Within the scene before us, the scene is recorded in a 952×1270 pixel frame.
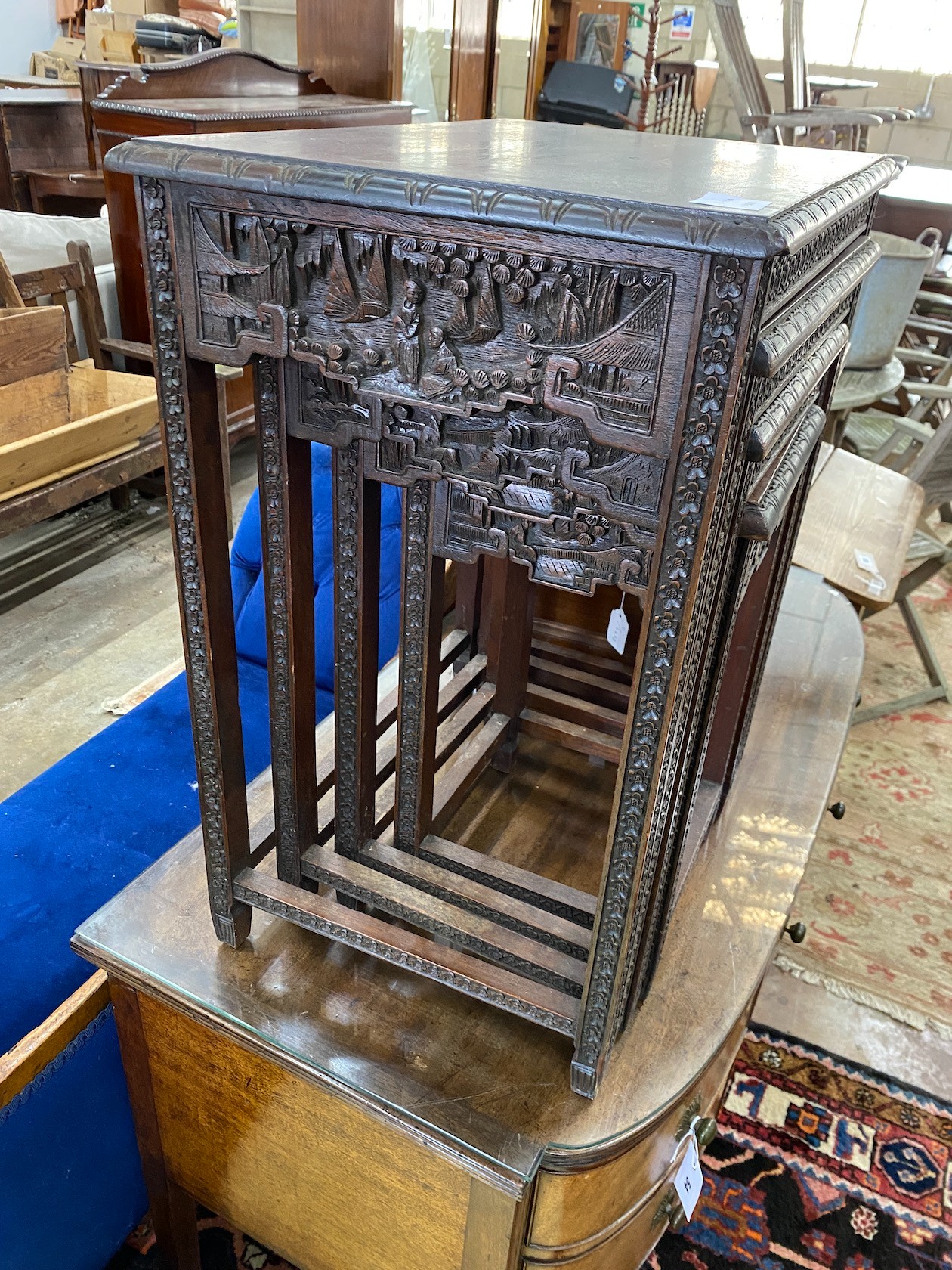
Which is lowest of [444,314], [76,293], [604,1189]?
[604,1189]

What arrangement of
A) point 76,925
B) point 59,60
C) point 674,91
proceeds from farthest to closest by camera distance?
1. point 59,60
2. point 674,91
3. point 76,925

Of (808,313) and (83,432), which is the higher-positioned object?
(808,313)

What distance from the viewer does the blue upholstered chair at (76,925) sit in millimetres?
970

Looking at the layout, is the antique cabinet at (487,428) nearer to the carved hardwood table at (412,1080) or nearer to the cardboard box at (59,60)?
the carved hardwood table at (412,1080)

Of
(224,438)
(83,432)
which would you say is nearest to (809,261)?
(224,438)

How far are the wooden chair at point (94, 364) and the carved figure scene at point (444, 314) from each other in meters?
1.49

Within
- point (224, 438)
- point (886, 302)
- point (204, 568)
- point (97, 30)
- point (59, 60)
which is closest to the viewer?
point (204, 568)

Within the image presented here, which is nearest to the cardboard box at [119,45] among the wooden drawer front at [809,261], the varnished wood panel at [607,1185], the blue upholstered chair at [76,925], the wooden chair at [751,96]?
the wooden chair at [751,96]

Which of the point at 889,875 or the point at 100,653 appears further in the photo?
the point at 100,653

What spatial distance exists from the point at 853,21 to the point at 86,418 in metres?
6.83

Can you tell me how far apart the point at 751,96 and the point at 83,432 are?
2.13 m

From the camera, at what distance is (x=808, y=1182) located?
1.39m

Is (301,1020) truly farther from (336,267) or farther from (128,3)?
(128,3)

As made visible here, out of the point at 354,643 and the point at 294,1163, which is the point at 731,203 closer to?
the point at 354,643
